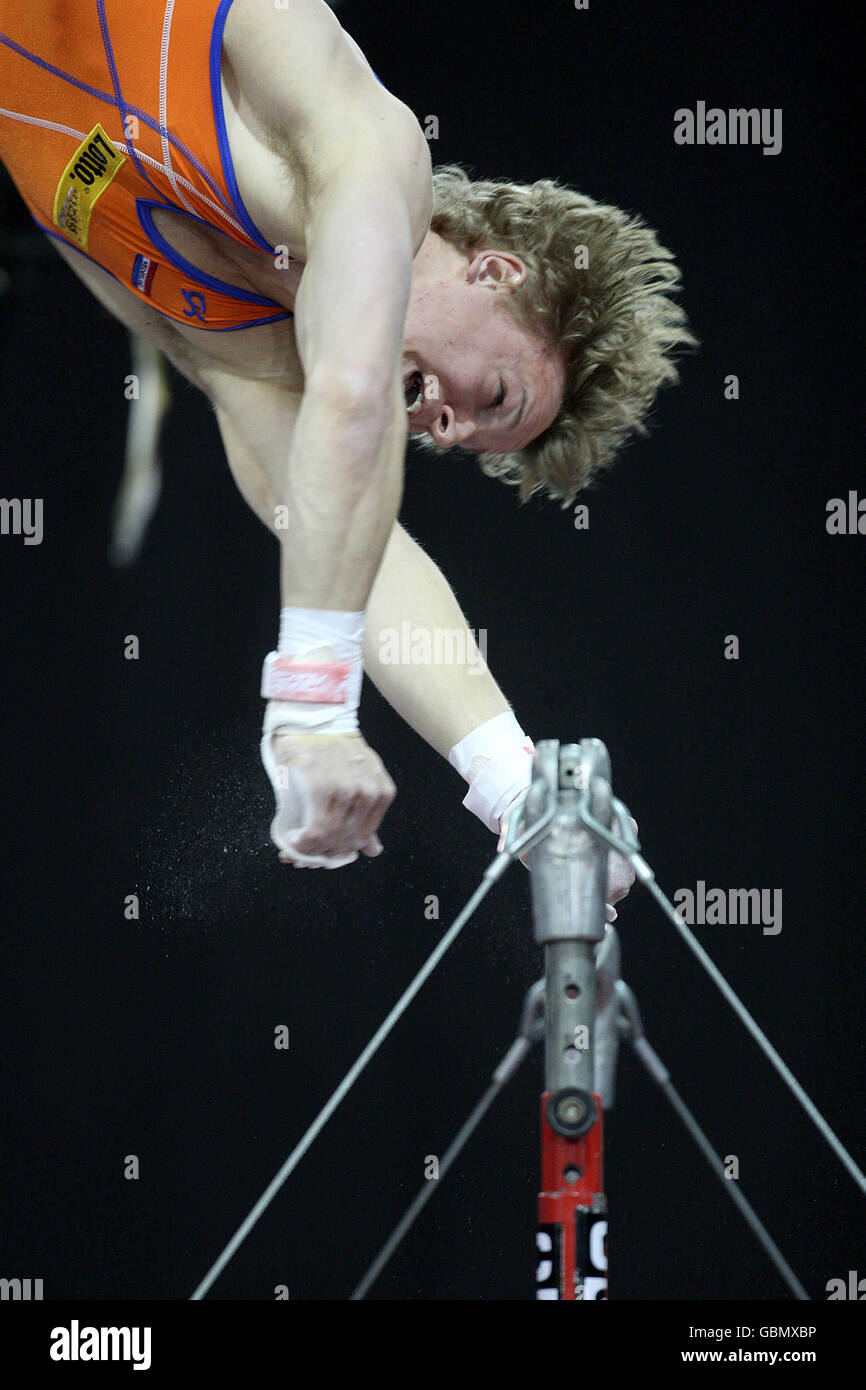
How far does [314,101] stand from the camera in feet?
3.77

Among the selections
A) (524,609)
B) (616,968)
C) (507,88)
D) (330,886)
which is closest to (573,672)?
(524,609)

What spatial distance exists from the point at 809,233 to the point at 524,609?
0.57 meters

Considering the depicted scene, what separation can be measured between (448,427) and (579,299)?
178mm

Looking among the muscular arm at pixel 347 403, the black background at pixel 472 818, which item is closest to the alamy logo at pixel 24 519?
the black background at pixel 472 818

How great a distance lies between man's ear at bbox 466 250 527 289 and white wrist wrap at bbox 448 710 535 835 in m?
0.41

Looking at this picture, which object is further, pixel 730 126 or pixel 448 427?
pixel 730 126

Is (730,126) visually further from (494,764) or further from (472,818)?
(494,764)

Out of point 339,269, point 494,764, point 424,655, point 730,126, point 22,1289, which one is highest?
point 730,126

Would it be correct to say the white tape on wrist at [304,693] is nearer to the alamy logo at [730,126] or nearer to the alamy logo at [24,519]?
the alamy logo at [24,519]

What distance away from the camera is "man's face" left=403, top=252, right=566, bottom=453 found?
149cm
